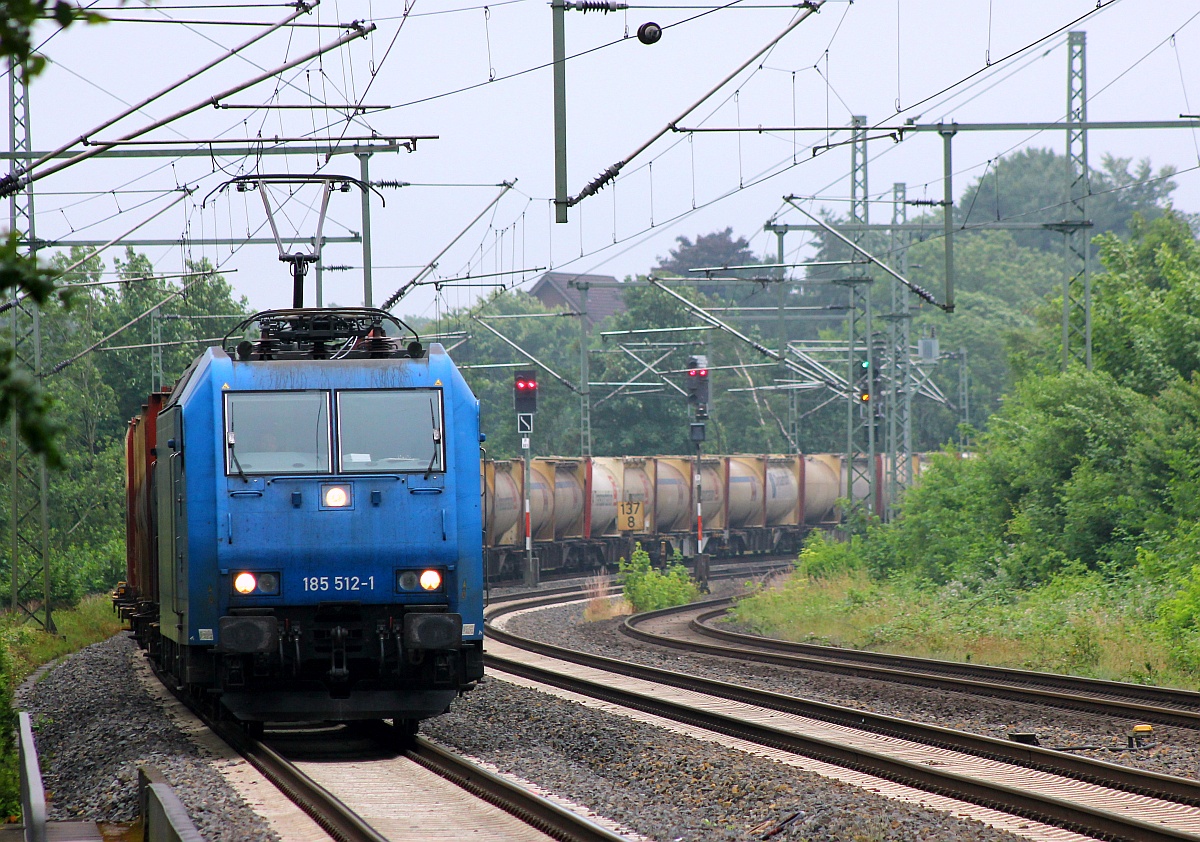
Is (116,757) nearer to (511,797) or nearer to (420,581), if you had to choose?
(420,581)

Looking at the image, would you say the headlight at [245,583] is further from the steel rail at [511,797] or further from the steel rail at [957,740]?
the steel rail at [957,740]

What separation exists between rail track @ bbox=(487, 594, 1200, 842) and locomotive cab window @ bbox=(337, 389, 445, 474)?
12.7 ft

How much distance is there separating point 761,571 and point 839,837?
3576cm

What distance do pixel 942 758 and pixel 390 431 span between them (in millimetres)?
5034

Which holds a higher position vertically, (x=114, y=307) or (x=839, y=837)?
(x=114, y=307)

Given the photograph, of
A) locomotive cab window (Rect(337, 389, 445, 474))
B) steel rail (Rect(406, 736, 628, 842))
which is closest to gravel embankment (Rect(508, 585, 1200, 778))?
steel rail (Rect(406, 736, 628, 842))

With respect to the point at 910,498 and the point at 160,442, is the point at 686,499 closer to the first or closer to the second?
the point at 910,498

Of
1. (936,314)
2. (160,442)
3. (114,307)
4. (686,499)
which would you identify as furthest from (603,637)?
(936,314)

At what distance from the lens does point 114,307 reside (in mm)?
48688

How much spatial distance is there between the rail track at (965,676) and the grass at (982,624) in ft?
3.44

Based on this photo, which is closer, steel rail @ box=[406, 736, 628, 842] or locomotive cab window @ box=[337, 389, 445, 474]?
steel rail @ box=[406, 736, 628, 842]

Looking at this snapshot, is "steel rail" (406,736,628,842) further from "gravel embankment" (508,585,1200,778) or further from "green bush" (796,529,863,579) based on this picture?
"green bush" (796,529,863,579)

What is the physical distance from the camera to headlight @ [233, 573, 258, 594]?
408 inches

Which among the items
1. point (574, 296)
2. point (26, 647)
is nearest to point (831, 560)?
point (26, 647)
